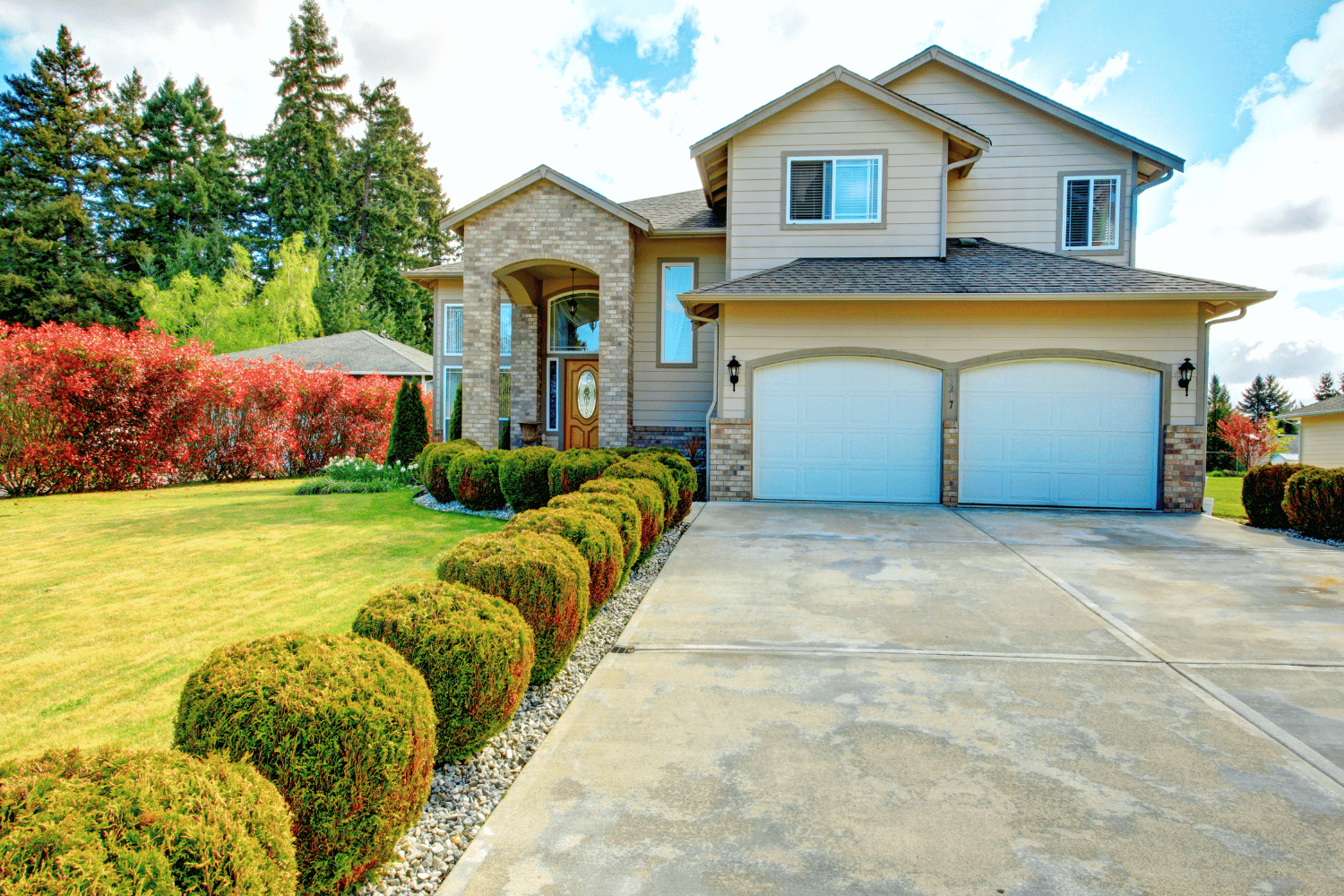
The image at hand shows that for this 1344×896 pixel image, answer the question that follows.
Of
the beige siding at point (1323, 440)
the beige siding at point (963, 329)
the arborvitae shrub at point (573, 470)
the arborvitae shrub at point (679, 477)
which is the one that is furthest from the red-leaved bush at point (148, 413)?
the beige siding at point (1323, 440)

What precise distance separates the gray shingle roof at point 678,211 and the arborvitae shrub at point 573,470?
5523mm

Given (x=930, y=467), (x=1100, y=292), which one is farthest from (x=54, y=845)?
(x=1100, y=292)

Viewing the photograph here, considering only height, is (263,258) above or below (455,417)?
above

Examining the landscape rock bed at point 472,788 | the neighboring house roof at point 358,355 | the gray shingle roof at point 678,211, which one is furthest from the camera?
the neighboring house roof at point 358,355

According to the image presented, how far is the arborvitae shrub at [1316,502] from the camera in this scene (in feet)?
26.3

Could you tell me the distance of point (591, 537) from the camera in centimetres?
462

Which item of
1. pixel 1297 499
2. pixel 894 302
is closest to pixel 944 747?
pixel 1297 499

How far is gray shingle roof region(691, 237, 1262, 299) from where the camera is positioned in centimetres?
1013

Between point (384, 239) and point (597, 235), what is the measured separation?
27502 mm

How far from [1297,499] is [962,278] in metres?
5.06

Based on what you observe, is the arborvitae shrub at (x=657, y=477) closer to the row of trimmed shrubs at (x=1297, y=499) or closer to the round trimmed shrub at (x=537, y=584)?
the round trimmed shrub at (x=537, y=584)

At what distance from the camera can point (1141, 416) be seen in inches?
415

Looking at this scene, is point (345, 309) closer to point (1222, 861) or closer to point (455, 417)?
point (455, 417)

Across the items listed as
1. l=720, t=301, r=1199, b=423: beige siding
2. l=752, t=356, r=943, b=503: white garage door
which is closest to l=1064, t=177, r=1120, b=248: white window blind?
l=720, t=301, r=1199, b=423: beige siding
